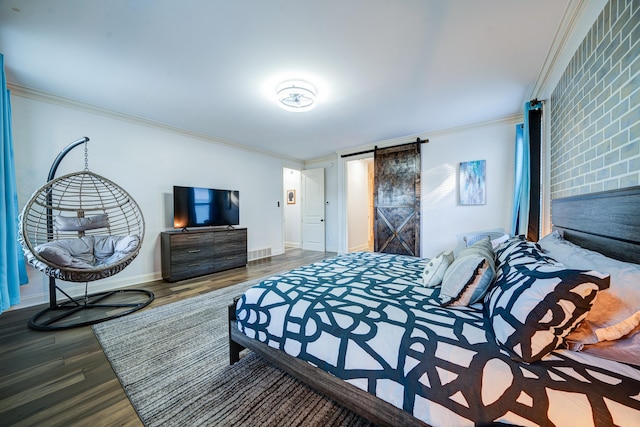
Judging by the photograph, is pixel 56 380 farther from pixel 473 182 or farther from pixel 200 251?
pixel 473 182

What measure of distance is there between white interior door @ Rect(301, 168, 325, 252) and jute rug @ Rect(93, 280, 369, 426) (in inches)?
163

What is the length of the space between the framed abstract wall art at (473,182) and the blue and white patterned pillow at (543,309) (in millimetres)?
3395

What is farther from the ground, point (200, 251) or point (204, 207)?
point (204, 207)

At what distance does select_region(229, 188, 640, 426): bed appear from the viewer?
2.55 feet

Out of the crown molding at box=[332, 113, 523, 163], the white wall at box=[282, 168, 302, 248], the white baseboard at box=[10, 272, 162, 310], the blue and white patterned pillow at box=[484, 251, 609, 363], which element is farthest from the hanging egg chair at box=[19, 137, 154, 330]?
Result: the crown molding at box=[332, 113, 523, 163]

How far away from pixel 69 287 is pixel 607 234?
5.31 meters

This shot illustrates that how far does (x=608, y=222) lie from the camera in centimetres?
129

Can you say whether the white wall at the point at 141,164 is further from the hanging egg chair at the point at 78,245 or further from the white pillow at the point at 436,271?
the white pillow at the point at 436,271

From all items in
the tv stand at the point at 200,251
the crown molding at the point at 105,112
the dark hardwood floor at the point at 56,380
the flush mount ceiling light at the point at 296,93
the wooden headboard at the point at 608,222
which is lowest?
the dark hardwood floor at the point at 56,380

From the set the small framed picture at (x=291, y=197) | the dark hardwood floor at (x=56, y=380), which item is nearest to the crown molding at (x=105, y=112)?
the small framed picture at (x=291, y=197)

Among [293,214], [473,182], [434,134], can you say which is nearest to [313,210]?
[293,214]

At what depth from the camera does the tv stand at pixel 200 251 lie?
11.9ft

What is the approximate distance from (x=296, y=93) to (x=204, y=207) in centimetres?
278

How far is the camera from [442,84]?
268cm
